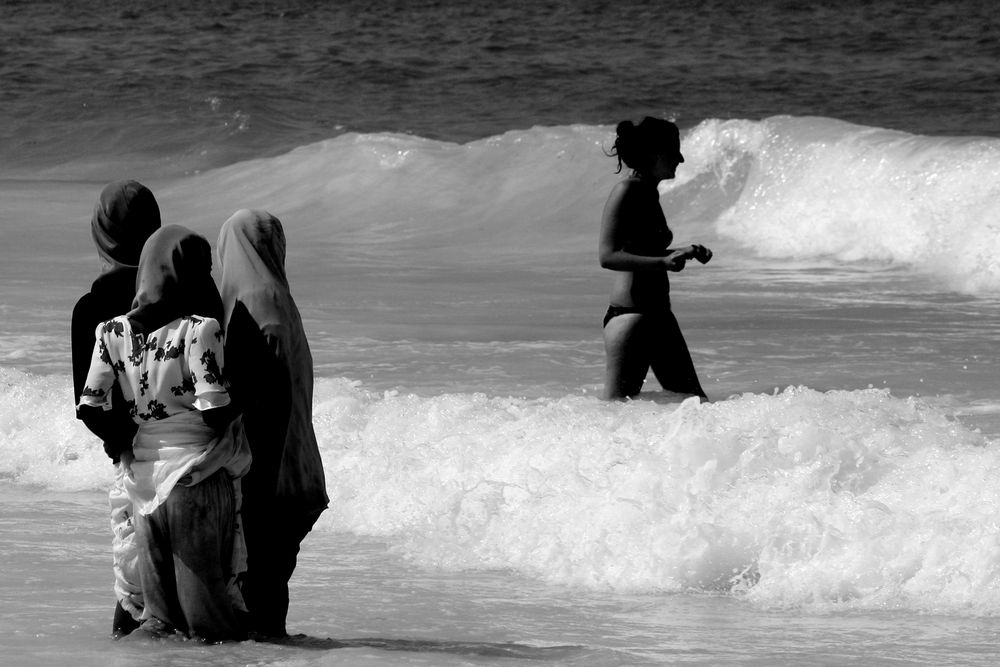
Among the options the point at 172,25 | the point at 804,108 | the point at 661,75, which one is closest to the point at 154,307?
the point at 804,108

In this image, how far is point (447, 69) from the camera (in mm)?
33031

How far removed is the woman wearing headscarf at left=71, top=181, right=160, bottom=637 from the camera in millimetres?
4926

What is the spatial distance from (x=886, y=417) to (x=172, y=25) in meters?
33.8

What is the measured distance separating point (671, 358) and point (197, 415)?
3.33 metres

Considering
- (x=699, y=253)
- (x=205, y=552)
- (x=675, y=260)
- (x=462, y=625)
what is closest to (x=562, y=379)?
(x=675, y=260)

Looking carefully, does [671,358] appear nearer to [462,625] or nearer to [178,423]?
[462,625]

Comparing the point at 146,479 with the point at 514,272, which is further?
the point at 514,272

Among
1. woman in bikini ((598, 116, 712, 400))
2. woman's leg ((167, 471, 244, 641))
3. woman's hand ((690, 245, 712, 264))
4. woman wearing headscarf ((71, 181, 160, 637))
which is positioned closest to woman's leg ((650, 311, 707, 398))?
woman in bikini ((598, 116, 712, 400))

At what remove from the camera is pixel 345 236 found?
17.9 meters

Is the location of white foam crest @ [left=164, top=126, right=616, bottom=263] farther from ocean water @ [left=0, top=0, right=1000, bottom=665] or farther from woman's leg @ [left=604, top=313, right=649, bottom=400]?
woman's leg @ [left=604, top=313, right=649, bottom=400]

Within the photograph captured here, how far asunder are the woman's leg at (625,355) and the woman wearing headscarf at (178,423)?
2.96m

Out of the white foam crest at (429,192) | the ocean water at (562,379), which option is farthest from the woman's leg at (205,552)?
the white foam crest at (429,192)

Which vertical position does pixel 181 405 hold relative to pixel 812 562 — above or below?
above

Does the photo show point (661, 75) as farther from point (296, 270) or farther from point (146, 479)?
point (146, 479)
